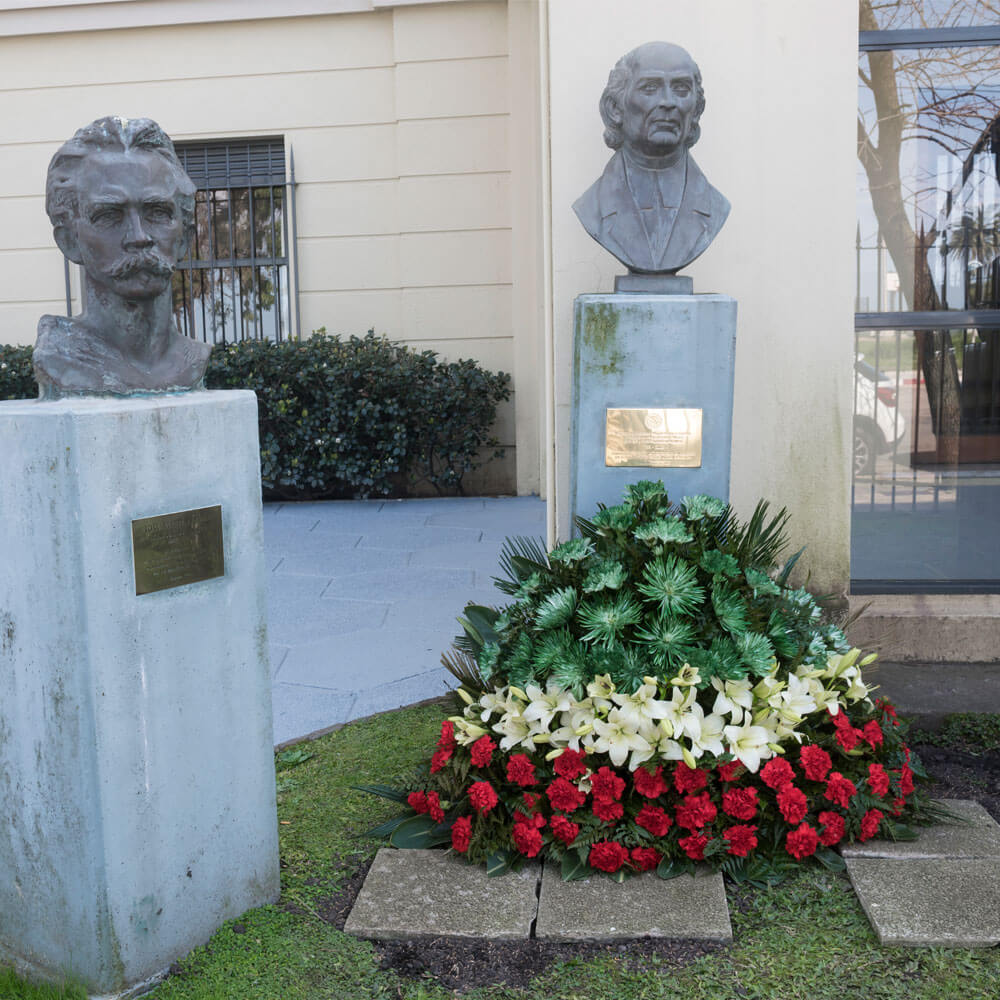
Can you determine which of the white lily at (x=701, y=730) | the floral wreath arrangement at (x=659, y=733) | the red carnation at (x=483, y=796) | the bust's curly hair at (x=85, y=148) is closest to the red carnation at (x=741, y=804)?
the floral wreath arrangement at (x=659, y=733)

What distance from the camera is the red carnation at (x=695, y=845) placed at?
2725mm

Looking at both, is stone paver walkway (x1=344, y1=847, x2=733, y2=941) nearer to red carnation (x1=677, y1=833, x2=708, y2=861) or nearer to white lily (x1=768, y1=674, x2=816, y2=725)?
red carnation (x1=677, y1=833, x2=708, y2=861)

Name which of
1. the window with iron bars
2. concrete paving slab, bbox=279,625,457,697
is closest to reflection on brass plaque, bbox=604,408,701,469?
concrete paving slab, bbox=279,625,457,697

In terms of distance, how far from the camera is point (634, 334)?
3562 mm

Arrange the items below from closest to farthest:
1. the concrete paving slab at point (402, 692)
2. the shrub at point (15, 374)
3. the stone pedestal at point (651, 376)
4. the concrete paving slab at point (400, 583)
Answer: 1. the stone pedestal at point (651, 376)
2. the concrete paving slab at point (402, 692)
3. the concrete paving slab at point (400, 583)
4. the shrub at point (15, 374)

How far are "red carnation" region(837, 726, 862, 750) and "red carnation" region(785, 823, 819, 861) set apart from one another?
272mm

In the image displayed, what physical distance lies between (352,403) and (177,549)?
5467 mm

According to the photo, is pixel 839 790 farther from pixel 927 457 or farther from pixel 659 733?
pixel 927 457

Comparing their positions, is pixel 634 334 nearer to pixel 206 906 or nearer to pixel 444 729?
pixel 444 729

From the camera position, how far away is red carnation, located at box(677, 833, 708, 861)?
2725mm

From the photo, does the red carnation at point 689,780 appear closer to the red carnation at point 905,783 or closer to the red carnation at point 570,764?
the red carnation at point 570,764

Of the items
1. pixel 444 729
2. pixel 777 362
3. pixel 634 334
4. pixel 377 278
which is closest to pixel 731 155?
pixel 777 362

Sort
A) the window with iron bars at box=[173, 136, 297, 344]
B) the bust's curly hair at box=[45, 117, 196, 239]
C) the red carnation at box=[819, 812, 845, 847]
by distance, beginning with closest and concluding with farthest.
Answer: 1. the bust's curly hair at box=[45, 117, 196, 239]
2. the red carnation at box=[819, 812, 845, 847]
3. the window with iron bars at box=[173, 136, 297, 344]

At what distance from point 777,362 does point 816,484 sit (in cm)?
52
